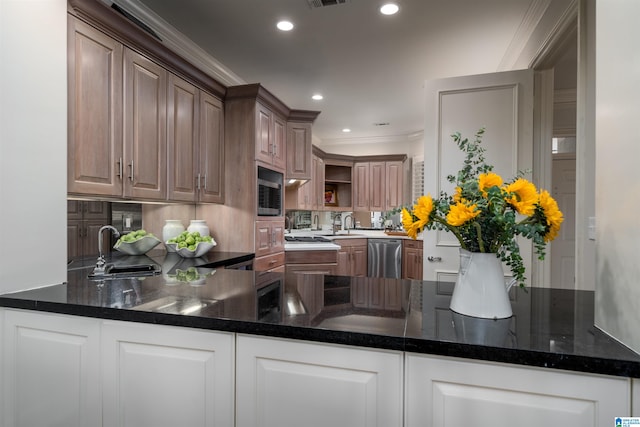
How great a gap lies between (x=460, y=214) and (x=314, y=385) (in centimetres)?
57

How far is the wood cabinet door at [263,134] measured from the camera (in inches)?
120

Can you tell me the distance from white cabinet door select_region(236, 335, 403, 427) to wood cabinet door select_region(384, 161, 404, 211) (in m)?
5.32

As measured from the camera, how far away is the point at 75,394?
107cm

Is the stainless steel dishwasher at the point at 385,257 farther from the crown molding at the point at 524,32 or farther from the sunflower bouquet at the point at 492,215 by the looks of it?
the sunflower bouquet at the point at 492,215

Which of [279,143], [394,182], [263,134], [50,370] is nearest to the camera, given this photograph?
[50,370]

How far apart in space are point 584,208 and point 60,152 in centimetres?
250

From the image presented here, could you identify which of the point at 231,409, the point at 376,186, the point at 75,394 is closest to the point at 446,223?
the point at 231,409

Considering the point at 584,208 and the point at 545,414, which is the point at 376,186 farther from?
the point at 545,414

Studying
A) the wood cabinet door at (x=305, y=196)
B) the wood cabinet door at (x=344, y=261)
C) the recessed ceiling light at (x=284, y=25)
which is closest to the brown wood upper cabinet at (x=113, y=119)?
the recessed ceiling light at (x=284, y=25)

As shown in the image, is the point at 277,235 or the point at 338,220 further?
the point at 338,220

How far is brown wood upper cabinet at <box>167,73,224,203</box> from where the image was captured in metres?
2.44

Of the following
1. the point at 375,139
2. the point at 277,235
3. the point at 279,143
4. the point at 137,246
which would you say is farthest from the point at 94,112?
the point at 375,139

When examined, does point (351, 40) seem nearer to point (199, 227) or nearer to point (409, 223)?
point (199, 227)

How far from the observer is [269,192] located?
3.27 metres
